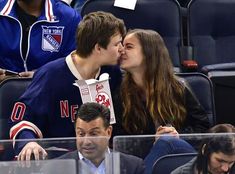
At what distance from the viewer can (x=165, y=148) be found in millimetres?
2943

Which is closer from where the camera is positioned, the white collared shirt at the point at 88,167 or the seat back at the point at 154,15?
the white collared shirt at the point at 88,167

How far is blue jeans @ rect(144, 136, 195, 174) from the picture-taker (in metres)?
2.89

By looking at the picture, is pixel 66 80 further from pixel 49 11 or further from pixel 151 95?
pixel 49 11

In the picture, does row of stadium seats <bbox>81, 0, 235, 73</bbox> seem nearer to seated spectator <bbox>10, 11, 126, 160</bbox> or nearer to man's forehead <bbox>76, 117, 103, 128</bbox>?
seated spectator <bbox>10, 11, 126, 160</bbox>

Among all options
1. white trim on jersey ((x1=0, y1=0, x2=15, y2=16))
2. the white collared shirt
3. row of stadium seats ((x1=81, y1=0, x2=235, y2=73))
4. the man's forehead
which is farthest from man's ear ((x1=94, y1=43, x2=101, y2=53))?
row of stadium seats ((x1=81, y1=0, x2=235, y2=73))

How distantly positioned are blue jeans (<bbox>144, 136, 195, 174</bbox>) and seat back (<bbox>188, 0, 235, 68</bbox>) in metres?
2.01

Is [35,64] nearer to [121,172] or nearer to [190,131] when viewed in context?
[190,131]

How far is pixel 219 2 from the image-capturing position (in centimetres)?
503

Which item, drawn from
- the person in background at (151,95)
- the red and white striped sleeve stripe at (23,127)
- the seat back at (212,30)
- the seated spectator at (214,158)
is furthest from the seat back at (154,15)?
the seated spectator at (214,158)

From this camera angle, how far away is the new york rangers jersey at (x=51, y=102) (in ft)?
12.0

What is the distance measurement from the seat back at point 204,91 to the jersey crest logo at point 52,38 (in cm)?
75

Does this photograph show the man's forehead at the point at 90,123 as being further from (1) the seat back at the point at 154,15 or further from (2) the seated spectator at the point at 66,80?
(1) the seat back at the point at 154,15

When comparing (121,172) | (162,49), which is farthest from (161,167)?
(162,49)

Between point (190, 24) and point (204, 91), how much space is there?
1112mm
